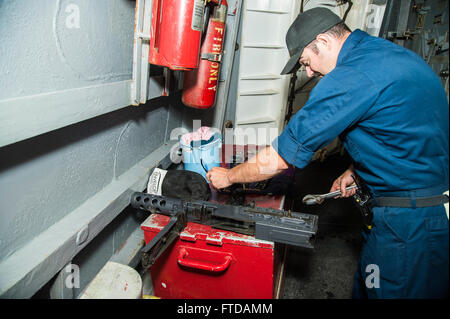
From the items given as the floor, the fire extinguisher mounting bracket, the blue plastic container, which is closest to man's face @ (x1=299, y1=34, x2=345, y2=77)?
the fire extinguisher mounting bracket

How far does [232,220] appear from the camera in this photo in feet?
4.78

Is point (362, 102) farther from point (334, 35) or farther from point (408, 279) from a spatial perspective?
point (408, 279)

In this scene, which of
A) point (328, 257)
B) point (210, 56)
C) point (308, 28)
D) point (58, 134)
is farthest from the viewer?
point (328, 257)

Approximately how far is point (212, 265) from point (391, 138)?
101 centimetres

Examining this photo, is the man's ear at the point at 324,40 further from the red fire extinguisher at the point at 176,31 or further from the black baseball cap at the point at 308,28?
the red fire extinguisher at the point at 176,31

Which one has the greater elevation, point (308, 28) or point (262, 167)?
point (308, 28)

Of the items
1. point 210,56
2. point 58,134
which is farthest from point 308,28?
point 58,134

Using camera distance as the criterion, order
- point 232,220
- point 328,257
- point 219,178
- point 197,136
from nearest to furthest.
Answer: point 232,220
point 219,178
point 197,136
point 328,257

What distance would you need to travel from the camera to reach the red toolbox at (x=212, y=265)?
1406 millimetres

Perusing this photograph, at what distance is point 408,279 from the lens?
1.30m

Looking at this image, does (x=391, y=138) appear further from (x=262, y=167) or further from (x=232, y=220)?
(x=232, y=220)

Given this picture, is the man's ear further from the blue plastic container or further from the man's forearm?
the blue plastic container

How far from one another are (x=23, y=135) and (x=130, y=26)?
926mm

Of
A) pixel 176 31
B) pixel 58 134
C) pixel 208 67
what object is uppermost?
pixel 176 31
